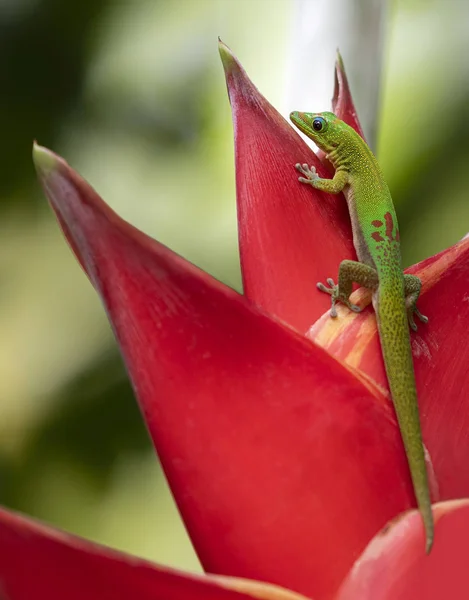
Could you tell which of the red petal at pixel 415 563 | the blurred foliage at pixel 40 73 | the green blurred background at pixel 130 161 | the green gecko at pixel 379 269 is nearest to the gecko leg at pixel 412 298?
the green gecko at pixel 379 269

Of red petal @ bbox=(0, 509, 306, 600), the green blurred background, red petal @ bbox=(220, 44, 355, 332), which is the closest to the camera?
red petal @ bbox=(0, 509, 306, 600)

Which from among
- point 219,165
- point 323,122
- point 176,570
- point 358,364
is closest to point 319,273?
point 358,364

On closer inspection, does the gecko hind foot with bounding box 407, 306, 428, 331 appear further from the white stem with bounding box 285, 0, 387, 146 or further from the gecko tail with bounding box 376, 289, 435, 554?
the white stem with bounding box 285, 0, 387, 146

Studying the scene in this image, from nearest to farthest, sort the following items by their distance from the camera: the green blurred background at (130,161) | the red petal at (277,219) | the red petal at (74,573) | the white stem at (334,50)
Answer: the red petal at (74,573), the red petal at (277,219), the white stem at (334,50), the green blurred background at (130,161)

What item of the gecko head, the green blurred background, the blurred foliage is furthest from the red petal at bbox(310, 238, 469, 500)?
the blurred foliage

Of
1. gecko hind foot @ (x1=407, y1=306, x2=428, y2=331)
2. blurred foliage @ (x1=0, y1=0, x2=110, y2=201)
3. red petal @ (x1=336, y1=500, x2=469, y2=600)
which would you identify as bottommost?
red petal @ (x1=336, y1=500, x2=469, y2=600)

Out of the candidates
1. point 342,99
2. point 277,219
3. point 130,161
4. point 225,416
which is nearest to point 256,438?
point 225,416

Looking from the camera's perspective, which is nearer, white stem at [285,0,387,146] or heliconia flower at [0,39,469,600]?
heliconia flower at [0,39,469,600]

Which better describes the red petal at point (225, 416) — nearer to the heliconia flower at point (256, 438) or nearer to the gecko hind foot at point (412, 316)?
the heliconia flower at point (256, 438)
